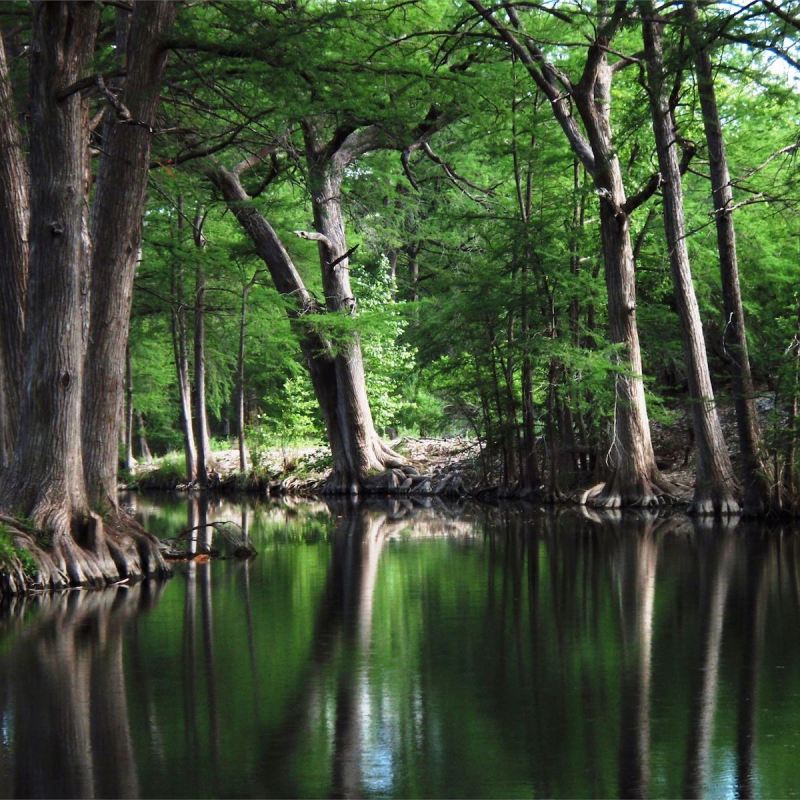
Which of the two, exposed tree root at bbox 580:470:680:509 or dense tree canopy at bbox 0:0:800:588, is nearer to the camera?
dense tree canopy at bbox 0:0:800:588

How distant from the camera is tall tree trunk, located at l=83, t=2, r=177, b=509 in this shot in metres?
12.2

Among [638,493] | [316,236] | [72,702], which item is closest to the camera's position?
[72,702]

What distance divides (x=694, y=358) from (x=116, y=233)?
1055cm

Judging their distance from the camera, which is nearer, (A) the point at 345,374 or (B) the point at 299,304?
(B) the point at 299,304

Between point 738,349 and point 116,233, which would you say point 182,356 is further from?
point 116,233

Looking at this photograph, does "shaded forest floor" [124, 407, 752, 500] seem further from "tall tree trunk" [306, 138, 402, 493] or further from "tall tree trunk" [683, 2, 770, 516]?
"tall tree trunk" [683, 2, 770, 516]

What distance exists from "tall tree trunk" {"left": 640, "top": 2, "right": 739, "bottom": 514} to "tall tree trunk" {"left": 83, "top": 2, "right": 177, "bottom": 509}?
875 cm

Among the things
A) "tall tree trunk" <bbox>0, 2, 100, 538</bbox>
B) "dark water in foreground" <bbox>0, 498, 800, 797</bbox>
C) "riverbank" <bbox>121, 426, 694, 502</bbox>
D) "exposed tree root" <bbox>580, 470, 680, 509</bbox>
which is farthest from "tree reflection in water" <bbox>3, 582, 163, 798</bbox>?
"riverbank" <bbox>121, 426, 694, 502</bbox>

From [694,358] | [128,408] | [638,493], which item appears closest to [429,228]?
[128,408]

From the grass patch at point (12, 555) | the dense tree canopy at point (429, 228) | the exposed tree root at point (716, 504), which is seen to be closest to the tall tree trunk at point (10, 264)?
the dense tree canopy at point (429, 228)

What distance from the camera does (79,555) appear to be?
11555mm

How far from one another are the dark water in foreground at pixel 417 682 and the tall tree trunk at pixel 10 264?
9.71ft

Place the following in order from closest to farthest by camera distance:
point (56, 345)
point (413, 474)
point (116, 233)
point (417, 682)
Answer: point (417, 682) → point (56, 345) → point (116, 233) → point (413, 474)

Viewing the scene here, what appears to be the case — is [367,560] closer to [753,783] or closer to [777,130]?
[753,783]
